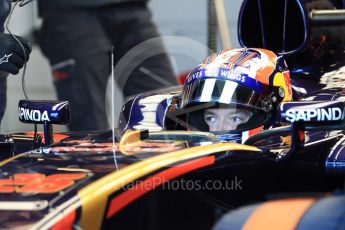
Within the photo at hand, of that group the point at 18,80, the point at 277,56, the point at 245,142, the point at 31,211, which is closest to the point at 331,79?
the point at 277,56

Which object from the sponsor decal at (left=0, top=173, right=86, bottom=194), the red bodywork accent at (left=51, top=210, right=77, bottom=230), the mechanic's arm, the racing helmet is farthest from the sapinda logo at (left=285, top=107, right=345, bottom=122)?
the mechanic's arm

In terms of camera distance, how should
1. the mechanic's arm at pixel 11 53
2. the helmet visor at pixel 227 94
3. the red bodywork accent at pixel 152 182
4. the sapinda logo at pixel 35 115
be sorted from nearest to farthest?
the red bodywork accent at pixel 152 182 < the sapinda logo at pixel 35 115 < the helmet visor at pixel 227 94 < the mechanic's arm at pixel 11 53

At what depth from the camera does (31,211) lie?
2223 mm

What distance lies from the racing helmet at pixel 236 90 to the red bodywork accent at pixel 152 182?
0.69m

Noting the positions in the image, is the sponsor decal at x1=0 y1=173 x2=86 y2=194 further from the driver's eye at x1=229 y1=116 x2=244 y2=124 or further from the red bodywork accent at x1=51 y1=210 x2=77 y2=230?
the driver's eye at x1=229 y1=116 x2=244 y2=124

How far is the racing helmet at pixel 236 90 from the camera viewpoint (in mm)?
3287

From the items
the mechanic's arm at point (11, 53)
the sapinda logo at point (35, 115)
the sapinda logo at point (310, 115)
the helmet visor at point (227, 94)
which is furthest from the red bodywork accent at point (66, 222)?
the mechanic's arm at point (11, 53)

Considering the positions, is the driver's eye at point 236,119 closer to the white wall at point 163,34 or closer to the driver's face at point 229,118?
the driver's face at point 229,118

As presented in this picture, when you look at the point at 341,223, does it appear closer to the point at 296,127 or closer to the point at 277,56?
the point at 296,127

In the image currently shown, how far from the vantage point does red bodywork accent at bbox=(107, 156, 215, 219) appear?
2.28 metres

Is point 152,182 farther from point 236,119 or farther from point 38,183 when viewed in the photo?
point 236,119

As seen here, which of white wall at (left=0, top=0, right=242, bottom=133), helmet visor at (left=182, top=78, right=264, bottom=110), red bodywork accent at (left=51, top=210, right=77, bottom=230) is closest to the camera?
red bodywork accent at (left=51, top=210, right=77, bottom=230)

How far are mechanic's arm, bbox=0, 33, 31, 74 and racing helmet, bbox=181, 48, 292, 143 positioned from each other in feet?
2.18

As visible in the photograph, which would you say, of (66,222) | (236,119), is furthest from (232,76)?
(66,222)
